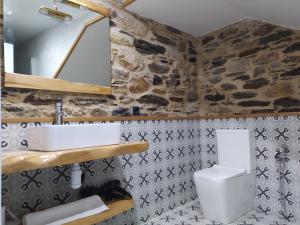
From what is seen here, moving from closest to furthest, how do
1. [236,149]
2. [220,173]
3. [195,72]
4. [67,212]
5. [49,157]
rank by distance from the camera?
[49,157]
[67,212]
[220,173]
[236,149]
[195,72]

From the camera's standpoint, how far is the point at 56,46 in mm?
1865

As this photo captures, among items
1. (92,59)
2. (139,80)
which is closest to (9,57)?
(92,59)

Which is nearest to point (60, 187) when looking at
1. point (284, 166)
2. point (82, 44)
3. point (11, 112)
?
point (11, 112)

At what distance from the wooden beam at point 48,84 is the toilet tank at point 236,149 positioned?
1349 millimetres

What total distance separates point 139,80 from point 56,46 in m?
0.84

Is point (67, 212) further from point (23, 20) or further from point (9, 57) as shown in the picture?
point (23, 20)

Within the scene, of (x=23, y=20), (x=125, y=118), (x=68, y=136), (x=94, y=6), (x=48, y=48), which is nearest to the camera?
(x=68, y=136)

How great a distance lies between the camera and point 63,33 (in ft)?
6.23

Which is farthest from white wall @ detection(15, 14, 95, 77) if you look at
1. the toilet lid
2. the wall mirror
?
the toilet lid

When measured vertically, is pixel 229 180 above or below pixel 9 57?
below

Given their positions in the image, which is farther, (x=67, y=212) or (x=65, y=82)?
(x=65, y=82)

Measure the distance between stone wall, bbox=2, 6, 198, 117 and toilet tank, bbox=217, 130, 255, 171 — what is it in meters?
0.56

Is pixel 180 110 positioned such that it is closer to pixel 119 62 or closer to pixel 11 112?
pixel 119 62

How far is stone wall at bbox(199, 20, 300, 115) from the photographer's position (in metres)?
2.42
